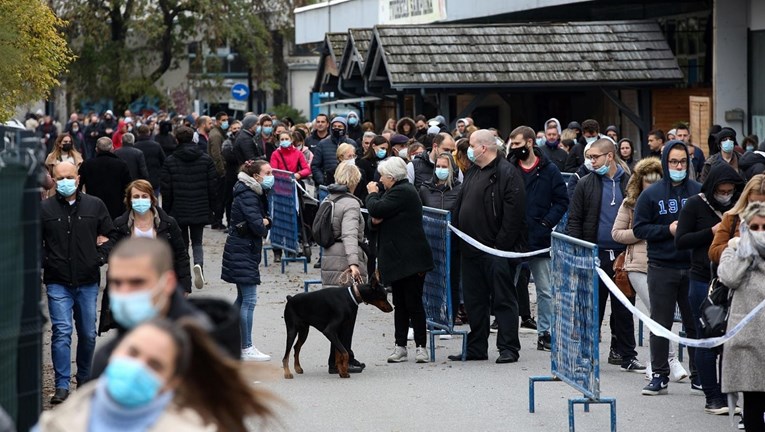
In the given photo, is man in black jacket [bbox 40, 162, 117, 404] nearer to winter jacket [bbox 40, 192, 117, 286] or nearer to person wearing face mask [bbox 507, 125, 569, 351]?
winter jacket [bbox 40, 192, 117, 286]

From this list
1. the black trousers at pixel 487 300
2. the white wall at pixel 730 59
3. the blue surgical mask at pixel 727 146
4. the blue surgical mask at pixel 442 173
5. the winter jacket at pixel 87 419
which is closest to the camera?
the winter jacket at pixel 87 419

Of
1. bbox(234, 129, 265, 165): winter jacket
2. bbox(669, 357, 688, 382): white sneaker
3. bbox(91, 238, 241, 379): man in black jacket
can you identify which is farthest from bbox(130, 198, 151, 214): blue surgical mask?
bbox(234, 129, 265, 165): winter jacket

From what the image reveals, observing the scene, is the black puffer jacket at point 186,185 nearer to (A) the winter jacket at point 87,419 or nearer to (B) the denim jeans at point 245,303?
(B) the denim jeans at point 245,303

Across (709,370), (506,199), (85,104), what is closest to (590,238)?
(506,199)

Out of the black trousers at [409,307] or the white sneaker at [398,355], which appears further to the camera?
the white sneaker at [398,355]

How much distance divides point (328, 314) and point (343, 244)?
0.80 m

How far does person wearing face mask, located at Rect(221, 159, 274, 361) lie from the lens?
41.1 feet

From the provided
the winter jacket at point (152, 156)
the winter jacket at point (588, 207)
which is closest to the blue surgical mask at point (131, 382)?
the winter jacket at point (588, 207)

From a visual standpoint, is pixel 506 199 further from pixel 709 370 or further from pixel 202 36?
pixel 202 36

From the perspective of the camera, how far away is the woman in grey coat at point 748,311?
8.38 m

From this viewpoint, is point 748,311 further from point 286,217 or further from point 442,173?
point 286,217

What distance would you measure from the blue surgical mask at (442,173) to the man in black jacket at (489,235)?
1.43m

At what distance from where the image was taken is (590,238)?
12102 millimetres

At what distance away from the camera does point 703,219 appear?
9742 mm
